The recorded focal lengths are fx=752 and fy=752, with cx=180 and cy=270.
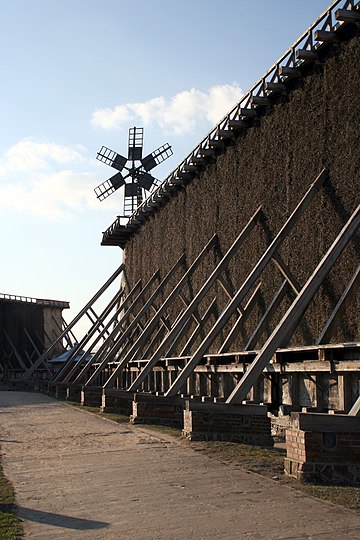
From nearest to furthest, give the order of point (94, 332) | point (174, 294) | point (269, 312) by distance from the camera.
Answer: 1. point (269, 312)
2. point (174, 294)
3. point (94, 332)

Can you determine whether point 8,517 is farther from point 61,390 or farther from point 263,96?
point 61,390

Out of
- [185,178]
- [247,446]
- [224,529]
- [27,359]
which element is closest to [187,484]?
[224,529]

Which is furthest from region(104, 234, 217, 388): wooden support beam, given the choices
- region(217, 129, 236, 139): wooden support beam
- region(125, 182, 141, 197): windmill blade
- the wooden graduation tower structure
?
region(125, 182, 141, 197): windmill blade

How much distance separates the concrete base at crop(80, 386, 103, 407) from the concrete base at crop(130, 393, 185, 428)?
9979 mm

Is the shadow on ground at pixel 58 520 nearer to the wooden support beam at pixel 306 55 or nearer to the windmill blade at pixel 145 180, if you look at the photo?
the wooden support beam at pixel 306 55

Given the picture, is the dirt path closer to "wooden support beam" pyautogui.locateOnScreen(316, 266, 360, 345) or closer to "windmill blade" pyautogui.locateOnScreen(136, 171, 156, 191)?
"wooden support beam" pyautogui.locateOnScreen(316, 266, 360, 345)

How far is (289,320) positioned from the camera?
13734 mm

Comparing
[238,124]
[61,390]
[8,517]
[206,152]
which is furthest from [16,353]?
[8,517]

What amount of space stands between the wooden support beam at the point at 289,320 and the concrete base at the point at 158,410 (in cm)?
521

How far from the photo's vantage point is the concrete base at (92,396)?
29.2 meters

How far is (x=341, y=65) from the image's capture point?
17078 mm

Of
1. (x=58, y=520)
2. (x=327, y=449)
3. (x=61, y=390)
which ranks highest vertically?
(x=61, y=390)

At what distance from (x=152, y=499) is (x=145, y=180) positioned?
41.1 metres

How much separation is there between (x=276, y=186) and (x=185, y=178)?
9.28m
